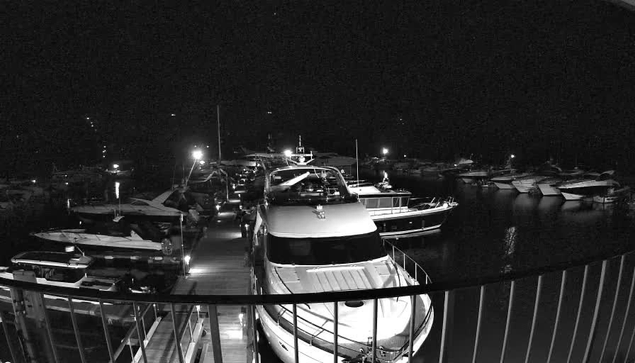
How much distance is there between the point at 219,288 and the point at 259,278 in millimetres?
2335

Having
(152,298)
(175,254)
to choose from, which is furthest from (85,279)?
(152,298)

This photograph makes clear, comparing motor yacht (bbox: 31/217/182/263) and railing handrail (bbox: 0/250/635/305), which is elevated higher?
railing handrail (bbox: 0/250/635/305)

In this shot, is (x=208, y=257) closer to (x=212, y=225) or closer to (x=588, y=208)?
(x=212, y=225)

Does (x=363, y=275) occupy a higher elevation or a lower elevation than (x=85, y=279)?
higher

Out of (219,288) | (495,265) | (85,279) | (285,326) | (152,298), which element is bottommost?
(495,265)

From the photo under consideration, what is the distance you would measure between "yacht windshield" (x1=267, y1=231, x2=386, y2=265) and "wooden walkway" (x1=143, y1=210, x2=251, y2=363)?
1436mm

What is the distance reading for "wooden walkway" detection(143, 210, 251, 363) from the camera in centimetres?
725

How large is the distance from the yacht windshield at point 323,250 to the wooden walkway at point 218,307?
1436 millimetres

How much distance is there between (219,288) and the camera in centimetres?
950

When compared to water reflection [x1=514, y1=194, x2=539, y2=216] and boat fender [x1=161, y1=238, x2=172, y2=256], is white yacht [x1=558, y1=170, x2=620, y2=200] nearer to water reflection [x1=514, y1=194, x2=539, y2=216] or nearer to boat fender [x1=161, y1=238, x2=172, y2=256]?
water reflection [x1=514, y1=194, x2=539, y2=216]

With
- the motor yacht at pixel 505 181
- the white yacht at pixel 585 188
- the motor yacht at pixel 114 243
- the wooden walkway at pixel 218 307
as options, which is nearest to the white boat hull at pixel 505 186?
the motor yacht at pixel 505 181

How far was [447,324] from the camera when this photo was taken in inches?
79.4

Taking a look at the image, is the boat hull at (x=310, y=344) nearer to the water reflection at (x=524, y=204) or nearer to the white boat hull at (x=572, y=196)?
the water reflection at (x=524, y=204)

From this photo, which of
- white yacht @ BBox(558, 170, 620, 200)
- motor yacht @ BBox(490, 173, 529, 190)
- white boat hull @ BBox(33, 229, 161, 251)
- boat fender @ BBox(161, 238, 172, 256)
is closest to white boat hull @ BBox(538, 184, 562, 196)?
white yacht @ BBox(558, 170, 620, 200)
